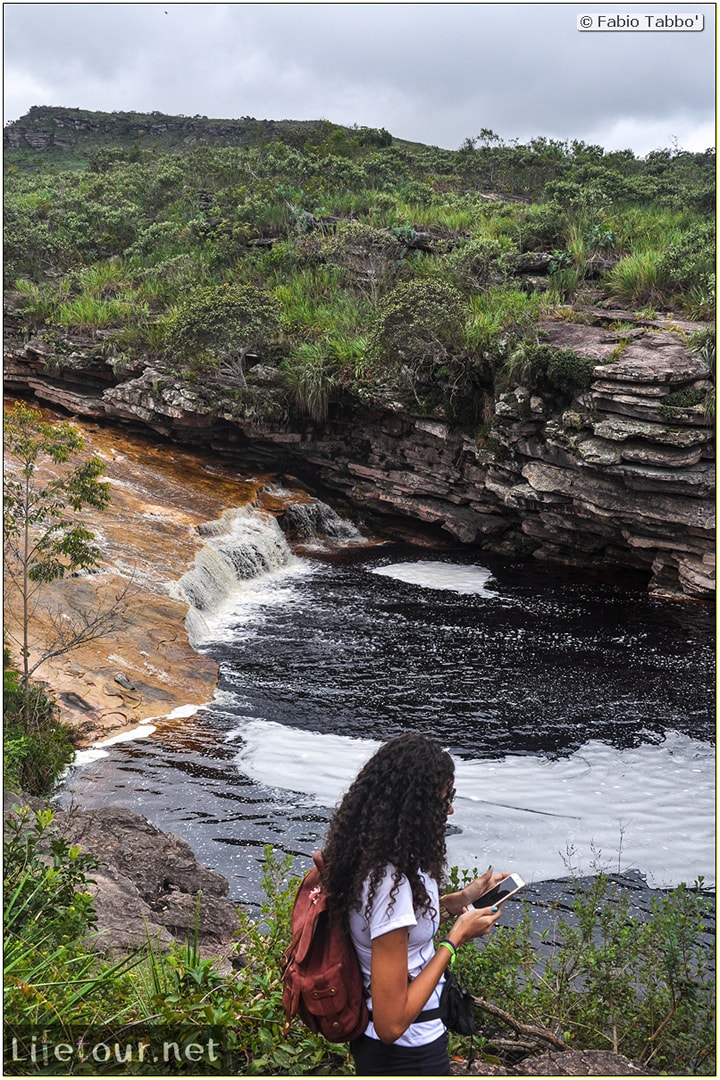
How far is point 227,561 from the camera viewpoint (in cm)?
1353

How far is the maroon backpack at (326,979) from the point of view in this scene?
82.2 inches

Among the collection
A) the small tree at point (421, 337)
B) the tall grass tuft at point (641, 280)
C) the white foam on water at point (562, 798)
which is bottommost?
the white foam on water at point (562, 798)

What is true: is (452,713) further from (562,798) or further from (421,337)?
(421,337)

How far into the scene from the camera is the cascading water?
22.9 ft

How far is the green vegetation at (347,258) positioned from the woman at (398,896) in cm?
1240

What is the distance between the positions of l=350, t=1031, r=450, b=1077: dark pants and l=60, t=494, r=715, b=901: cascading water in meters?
3.61

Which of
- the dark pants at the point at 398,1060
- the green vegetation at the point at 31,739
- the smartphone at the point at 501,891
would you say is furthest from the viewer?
the green vegetation at the point at 31,739

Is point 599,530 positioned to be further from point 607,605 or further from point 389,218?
point 389,218

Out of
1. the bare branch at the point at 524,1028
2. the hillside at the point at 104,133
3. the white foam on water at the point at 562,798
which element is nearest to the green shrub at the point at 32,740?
the white foam on water at the point at 562,798

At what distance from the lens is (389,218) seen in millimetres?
21547

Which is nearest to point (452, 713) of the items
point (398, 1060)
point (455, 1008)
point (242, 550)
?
point (242, 550)

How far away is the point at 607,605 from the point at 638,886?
7.11 m

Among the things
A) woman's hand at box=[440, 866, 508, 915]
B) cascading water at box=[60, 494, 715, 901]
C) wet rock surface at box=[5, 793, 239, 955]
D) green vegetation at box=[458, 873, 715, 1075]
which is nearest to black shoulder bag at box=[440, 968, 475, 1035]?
woman's hand at box=[440, 866, 508, 915]

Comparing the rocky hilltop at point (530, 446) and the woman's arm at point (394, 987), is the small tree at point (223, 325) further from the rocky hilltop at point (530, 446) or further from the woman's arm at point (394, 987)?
the woman's arm at point (394, 987)
